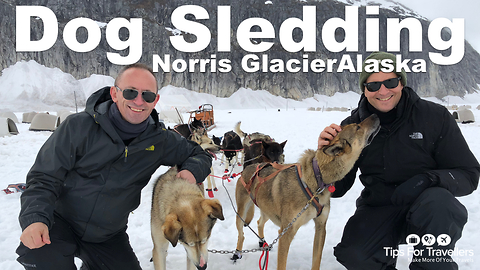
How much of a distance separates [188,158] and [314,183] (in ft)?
3.94

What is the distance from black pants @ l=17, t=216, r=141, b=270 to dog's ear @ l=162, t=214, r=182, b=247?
750 mm

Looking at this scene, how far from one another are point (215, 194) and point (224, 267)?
246 cm

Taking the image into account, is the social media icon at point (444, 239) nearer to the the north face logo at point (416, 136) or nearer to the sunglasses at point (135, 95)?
the the north face logo at point (416, 136)

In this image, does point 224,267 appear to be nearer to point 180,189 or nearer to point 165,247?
point 165,247

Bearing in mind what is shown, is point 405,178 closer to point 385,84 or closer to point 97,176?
point 385,84

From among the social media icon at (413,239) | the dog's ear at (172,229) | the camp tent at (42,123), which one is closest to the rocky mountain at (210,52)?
the camp tent at (42,123)

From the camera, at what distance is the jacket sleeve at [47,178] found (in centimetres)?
170

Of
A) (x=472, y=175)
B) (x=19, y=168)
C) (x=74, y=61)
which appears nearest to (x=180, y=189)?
(x=472, y=175)

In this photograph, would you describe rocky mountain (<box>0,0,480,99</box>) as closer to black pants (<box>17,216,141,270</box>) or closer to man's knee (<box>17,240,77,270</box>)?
black pants (<box>17,216,141,270</box>)

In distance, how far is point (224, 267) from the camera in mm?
2854

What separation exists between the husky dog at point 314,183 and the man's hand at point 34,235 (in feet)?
5.99

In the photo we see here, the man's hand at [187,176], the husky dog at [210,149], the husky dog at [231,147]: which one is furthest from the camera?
the husky dog at [231,147]

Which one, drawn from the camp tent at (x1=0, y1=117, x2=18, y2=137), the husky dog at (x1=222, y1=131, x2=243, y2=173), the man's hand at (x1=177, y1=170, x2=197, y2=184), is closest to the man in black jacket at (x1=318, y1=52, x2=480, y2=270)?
the man's hand at (x1=177, y1=170, x2=197, y2=184)

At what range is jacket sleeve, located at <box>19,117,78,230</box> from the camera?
1696mm
